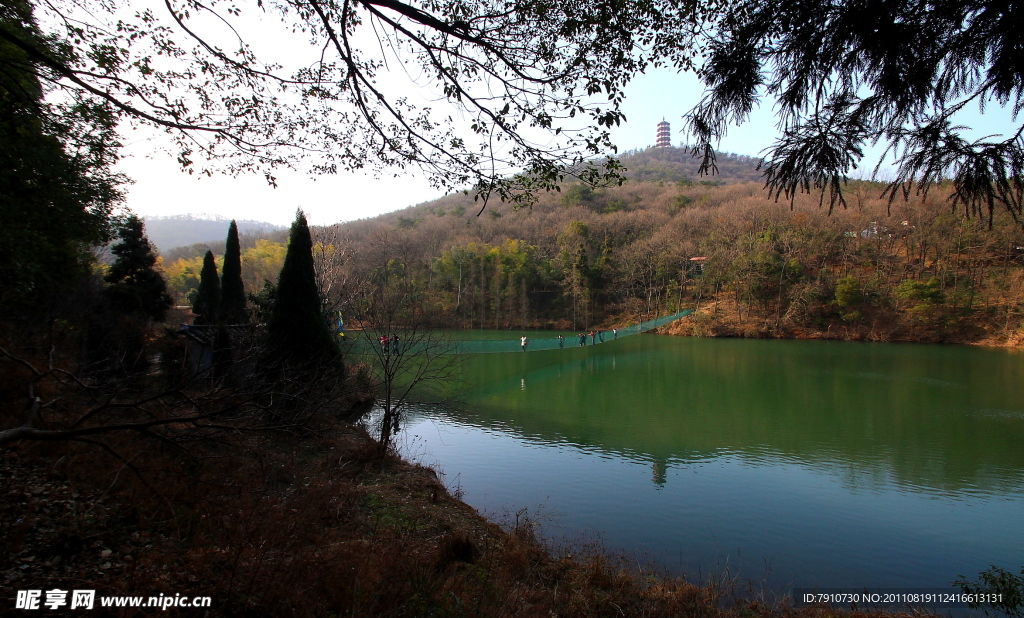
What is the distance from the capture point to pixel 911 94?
1.96 metres

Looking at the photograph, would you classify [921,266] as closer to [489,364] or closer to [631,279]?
[631,279]

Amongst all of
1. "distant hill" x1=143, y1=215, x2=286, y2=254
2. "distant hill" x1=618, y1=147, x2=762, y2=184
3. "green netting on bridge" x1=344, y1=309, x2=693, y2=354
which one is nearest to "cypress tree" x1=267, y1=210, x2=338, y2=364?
"green netting on bridge" x1=344, y1=309, x2=693, y2=354

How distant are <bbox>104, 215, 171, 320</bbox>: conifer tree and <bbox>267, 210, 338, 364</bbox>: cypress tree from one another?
7.21 metres

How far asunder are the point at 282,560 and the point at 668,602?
251 centimetres

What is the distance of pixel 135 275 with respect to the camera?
1284 cm

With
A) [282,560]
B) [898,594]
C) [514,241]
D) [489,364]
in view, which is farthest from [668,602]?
[514,241]

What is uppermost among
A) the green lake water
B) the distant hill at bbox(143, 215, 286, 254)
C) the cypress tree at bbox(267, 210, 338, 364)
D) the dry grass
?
the distant hill at bbox(143, 215, 286, 254)

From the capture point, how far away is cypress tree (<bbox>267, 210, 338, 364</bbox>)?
705cm

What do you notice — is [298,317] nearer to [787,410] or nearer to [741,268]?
[787,410]

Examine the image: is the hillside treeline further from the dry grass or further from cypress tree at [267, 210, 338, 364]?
the dry grass

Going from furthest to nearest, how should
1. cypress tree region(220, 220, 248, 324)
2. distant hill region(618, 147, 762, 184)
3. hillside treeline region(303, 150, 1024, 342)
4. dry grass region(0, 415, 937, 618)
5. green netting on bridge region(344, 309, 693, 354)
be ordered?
1. distant hill region(618, 147, 762, 184)
2. hillside treeline region(303, 150, 1024, 342)
3. cypress tree region(220, 220, 248, 324)
4. green netting on bridge region(344, 309, 693, 354)
5. dry grass region(0, 415, 937, 618)

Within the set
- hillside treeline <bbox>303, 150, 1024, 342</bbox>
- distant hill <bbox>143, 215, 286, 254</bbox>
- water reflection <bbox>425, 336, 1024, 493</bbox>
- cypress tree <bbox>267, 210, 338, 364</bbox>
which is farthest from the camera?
distant hill <bbox>143, 215, 286, 254</bbox>

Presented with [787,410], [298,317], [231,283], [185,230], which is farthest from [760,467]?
[185,230]

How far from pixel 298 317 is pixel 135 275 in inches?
347
